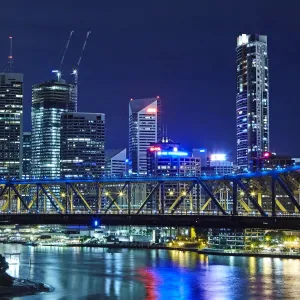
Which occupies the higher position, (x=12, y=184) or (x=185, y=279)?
(x=12, y=184)

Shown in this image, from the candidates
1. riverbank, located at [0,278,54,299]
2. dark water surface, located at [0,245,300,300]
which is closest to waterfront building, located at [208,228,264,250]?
dark water surface, located at [0,245,300,300]

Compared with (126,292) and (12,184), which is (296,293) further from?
(12,184)

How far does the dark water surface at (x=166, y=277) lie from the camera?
64.6 meters

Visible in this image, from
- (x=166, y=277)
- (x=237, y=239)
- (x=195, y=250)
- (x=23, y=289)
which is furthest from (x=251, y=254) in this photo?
(x=23, y=289)

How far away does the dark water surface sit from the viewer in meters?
64.6

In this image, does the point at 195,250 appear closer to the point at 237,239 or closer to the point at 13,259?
the point at 237,239

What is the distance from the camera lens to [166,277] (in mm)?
77688

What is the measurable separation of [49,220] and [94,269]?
26.5 feet

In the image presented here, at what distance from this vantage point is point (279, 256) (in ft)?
367

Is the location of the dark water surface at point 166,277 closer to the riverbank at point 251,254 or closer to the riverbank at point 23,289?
the riverbank at point 23,289

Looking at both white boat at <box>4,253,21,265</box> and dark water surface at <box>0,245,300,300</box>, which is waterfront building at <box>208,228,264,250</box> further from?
white boat at <box>4,253,21,265</box>

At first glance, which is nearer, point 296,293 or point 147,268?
point 296,293

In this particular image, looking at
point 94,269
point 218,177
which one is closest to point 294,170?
point 218,177

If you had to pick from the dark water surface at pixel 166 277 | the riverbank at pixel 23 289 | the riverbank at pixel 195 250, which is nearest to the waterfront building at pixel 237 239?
the riverbank at pixel 195 250
